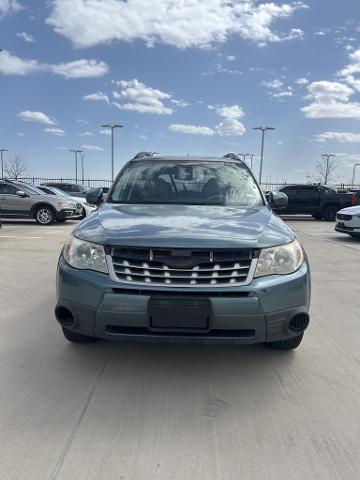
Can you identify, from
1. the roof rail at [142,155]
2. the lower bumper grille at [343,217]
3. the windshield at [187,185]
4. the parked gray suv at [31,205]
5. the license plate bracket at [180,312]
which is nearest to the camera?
the license plate bracket at [180,312]

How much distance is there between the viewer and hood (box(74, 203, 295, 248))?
278cm

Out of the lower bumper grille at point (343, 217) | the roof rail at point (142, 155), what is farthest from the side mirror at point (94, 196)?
the lower bumper grille at point (343, 217)

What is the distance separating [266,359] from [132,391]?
3.80ft

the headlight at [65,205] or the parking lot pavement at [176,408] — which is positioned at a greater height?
the headlight at [65,205]

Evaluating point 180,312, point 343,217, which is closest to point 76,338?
point 180,312

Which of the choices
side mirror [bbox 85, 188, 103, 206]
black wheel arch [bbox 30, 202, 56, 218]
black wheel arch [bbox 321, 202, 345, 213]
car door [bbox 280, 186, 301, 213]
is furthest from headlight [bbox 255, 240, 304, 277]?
black wheel arch [bbox 321, 202, 345, 213]

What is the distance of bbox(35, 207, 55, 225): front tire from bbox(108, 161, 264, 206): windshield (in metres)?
10.7

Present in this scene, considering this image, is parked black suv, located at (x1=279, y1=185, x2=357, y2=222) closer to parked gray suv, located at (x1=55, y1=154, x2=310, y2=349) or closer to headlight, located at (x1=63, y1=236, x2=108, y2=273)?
parked gray suv, located at (x1=55, y1=154, x2=310, y2=349)

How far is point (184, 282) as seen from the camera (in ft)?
8.93

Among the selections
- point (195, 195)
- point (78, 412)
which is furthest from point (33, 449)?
point (195, 195)

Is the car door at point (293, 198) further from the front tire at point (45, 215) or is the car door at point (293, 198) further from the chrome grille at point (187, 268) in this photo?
the chrome grille at point (187, 268)

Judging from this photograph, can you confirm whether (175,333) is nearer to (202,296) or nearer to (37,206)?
(202,296)

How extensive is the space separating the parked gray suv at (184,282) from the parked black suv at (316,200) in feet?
55.7

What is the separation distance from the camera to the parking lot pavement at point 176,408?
217 centimetres
